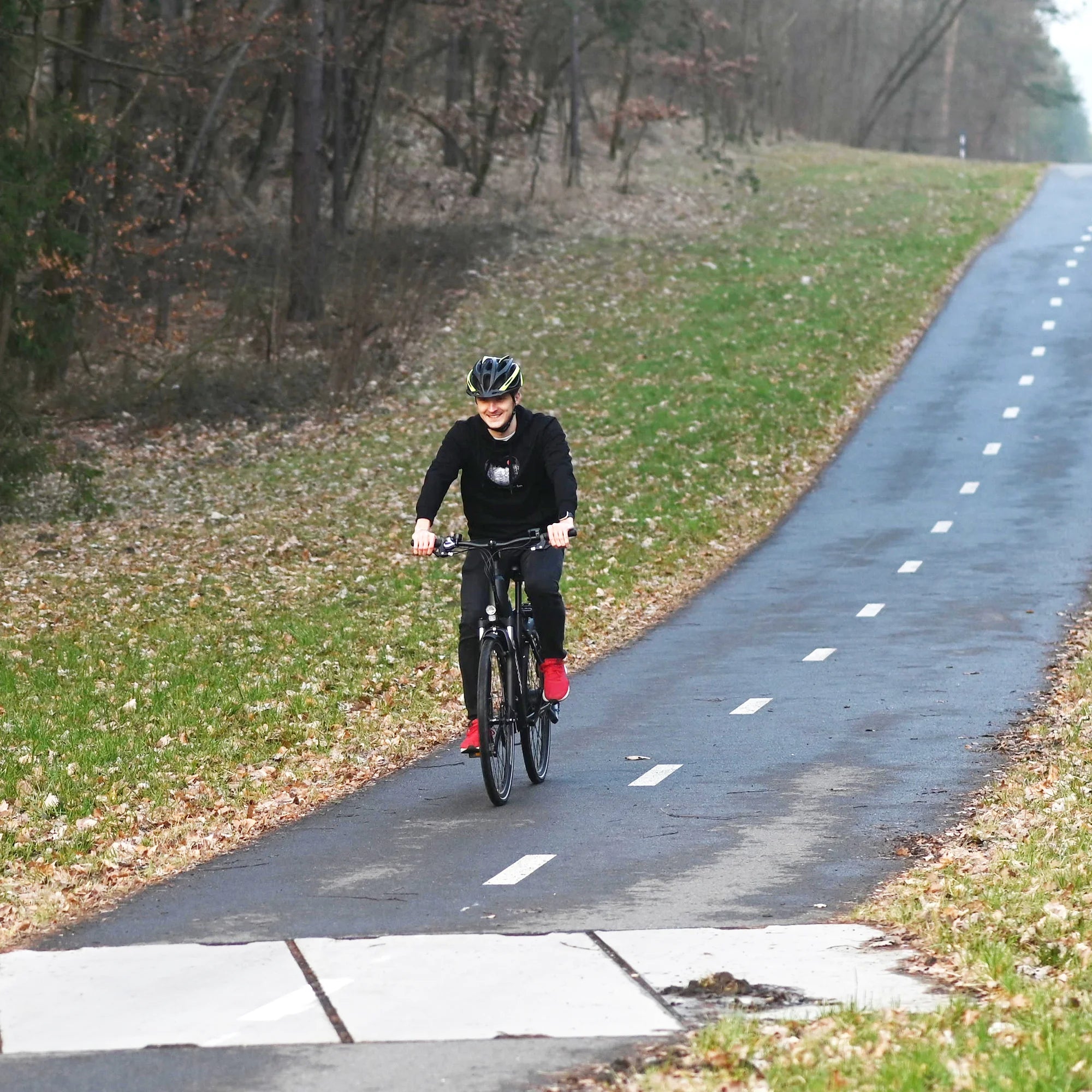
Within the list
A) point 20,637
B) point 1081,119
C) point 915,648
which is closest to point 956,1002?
point 915,648

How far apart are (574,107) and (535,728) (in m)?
39.8

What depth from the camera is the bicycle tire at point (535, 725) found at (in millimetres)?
9703

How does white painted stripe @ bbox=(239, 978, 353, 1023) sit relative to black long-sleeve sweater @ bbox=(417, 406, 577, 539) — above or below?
below

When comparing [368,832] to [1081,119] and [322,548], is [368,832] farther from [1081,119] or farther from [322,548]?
[1081,119]

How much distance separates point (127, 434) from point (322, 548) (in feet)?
33.6

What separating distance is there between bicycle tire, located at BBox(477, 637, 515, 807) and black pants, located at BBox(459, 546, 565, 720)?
0.12 meters

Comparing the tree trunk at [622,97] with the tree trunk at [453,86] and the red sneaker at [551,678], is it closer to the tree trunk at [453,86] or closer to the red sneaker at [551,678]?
the tree trunk at [453,86]

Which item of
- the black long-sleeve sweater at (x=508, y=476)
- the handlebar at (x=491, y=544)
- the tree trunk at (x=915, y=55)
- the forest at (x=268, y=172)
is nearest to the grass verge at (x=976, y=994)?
the handlebar at (x=491, y=544)

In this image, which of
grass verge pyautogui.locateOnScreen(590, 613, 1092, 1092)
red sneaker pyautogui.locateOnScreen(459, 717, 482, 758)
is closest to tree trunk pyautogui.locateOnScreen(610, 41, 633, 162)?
red sneaker pyautogui.locateOnScreen(459, 717, 482, 758)

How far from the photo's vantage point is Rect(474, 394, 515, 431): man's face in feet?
30.1

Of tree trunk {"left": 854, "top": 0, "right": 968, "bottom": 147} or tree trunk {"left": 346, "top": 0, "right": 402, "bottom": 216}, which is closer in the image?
tree trunk {"left": 346, "top": 0, "right": 402, "bottom": 216}

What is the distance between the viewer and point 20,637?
51.0 feet

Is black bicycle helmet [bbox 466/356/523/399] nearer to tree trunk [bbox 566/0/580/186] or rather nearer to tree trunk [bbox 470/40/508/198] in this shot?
tree trunk [bbox 470/40/508/198]

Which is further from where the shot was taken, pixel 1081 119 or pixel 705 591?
pixel 1081 119
